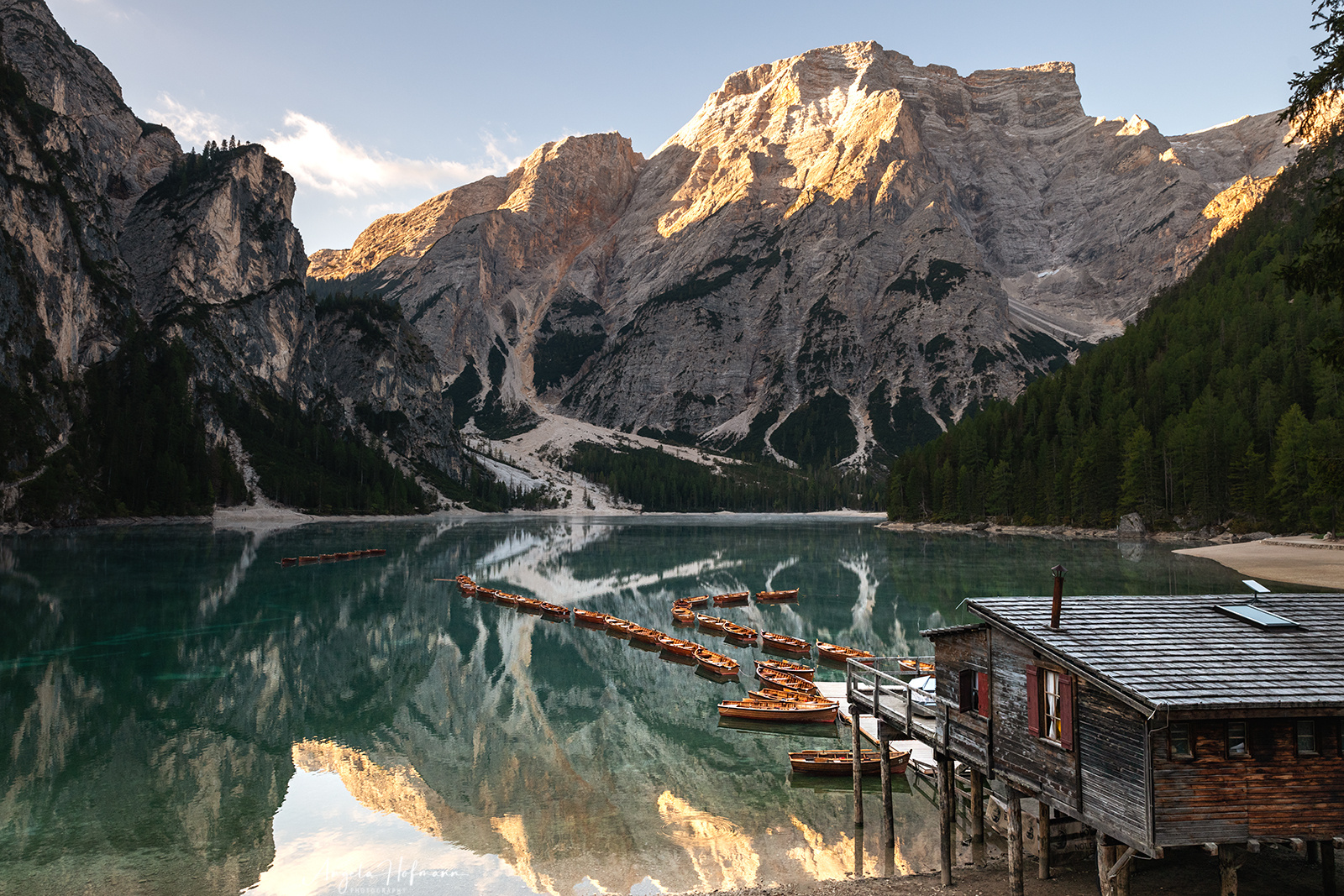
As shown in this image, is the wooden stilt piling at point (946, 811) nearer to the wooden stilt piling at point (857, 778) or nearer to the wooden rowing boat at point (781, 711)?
the wooden stilt piling at point (857, 778)

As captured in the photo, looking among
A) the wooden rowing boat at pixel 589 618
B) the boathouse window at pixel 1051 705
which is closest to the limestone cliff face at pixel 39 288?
the wooden rowing boat at pixel 589 618

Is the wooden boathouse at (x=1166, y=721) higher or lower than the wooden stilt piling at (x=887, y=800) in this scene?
higher

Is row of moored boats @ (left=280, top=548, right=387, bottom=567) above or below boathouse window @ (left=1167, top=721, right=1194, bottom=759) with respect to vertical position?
below

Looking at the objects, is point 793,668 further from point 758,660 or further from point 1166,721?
point 1166,721

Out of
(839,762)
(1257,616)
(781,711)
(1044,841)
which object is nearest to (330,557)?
(781,711)

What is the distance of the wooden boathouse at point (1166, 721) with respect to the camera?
48.6 feet

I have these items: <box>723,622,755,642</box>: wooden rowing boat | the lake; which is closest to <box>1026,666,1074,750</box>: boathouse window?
the lake

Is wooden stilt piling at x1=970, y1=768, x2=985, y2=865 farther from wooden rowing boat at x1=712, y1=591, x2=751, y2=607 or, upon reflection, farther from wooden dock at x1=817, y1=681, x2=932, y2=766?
wooden rowing boat at x1=712, y1=591, x2=751, y2=607

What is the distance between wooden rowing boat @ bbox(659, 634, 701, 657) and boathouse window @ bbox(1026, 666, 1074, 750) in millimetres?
34477

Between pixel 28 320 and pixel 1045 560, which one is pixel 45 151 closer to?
pixel 28 320

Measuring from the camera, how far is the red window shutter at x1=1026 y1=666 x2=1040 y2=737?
687 inches

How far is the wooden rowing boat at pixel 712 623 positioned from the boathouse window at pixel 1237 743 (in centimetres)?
4521

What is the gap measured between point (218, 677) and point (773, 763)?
1329 inches

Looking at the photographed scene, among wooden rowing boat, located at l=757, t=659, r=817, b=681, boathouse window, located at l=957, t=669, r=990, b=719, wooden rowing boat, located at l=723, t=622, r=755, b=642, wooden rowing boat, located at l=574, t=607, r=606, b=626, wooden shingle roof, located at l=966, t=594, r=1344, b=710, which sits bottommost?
wooden rowing boat, located at l=574, t=607, r=606, b=626
